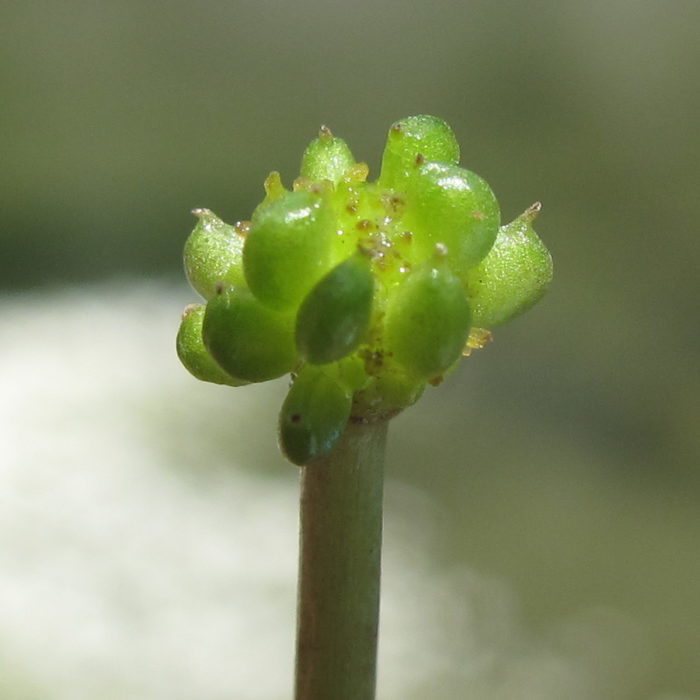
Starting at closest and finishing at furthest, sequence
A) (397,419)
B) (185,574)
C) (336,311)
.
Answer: (336,311) < (185,574) < (397,419)

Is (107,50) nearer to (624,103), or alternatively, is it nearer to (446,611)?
(624,103)

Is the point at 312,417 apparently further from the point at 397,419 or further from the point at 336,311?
the point at 397,419

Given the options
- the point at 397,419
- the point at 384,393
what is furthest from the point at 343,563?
the point at 397,419

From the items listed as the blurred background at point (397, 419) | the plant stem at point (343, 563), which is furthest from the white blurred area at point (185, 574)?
the plant stem at point (343, 563)

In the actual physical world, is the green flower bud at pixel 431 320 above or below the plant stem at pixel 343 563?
above

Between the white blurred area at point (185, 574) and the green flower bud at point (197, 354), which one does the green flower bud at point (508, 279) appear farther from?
the white blurred area at point (185, 574)

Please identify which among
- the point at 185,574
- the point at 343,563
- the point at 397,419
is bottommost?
the point at 343,563

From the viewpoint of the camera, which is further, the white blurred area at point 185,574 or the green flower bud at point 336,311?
the white blurred area at point 185,574
